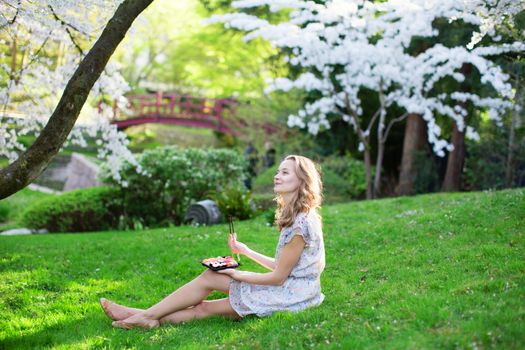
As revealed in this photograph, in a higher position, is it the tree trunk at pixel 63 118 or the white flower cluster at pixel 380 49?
the white flower cluster at pixel 380 49

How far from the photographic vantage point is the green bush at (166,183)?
37.9ft

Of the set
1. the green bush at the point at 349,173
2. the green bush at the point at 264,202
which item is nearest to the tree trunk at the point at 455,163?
the green bush at the point at 349,173

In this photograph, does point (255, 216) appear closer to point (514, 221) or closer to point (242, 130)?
point (514, 221)

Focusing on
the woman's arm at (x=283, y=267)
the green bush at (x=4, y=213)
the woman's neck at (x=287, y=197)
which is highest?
the woman's neck at (x=287, y=197)

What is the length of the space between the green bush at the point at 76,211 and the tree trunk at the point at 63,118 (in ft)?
23.2

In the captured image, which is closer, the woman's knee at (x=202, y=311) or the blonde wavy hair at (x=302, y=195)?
the blonde wavy hair at (x=302, y=195)

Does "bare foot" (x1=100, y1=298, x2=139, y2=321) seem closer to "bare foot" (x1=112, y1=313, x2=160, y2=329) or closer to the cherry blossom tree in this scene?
"bare foot" (x1=112, y1=313, x2=160, y2=329)

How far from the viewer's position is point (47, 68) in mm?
8594

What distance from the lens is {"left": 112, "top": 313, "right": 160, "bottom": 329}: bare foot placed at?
466 centimetres

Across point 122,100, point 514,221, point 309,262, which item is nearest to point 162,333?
point 309,262

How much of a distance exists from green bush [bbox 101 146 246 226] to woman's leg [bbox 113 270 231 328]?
6.88 meters

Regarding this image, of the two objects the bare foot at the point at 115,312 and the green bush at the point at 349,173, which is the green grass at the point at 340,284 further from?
the green bush at the point at 349,173

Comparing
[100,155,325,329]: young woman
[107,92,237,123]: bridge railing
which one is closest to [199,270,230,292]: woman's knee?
[100,155,325,329]: young woman

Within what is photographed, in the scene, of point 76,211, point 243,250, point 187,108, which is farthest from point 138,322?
point 187,108
